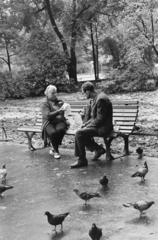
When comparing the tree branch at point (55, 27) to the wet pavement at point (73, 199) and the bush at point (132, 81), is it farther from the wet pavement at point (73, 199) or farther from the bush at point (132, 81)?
the wet pavement at point (73, 199)

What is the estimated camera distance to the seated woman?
7.11 m

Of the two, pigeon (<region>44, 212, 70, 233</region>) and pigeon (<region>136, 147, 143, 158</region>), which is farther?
pigeon (<region>136, 147, 143, 158</region>)

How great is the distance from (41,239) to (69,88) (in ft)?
61.1

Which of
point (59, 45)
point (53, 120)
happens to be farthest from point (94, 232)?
point (59, 45)

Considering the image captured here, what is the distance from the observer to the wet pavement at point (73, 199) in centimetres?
392

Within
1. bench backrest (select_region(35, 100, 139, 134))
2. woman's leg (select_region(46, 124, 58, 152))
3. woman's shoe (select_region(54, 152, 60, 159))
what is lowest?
woman's shoe (select_region(54, 152, 60, 159))

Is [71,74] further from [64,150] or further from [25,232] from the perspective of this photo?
[25,232]

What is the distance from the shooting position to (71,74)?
23.4 metres

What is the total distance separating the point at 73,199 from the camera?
4918 millimetres

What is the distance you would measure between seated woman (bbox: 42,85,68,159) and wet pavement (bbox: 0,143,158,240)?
16.5 inches

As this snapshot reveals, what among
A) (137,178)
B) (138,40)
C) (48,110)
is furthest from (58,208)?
(138,40)

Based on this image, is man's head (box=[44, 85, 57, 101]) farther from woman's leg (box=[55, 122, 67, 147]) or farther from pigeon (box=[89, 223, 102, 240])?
pigeon (box=[89, 223, 102, 240])

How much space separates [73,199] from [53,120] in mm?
2621

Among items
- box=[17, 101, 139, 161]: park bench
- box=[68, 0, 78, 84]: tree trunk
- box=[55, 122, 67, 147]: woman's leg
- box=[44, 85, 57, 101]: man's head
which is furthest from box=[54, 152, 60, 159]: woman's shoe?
box=[68, 0, 78, 84]: tree trunk
